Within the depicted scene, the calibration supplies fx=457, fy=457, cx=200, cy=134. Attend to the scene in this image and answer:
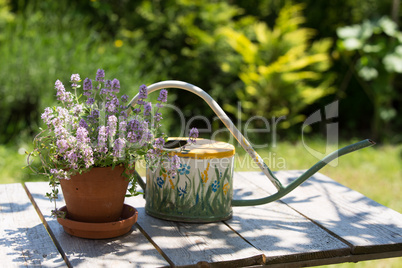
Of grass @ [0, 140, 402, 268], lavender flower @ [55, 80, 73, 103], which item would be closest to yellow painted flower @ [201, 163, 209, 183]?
lavender flower @ [55, 80, 73, 103]

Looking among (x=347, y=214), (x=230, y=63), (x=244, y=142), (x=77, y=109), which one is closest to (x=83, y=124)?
(x=77, y=109)

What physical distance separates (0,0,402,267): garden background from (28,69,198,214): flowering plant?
2.54 m

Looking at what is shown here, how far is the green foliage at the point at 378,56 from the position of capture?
5.21 metres

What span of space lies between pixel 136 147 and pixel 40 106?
284 centimetres

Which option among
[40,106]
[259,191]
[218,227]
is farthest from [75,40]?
[218,227]

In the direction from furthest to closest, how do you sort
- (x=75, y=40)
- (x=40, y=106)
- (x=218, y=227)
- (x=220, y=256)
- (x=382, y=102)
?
(x=382, y=102), (x=75, y=40), (x=40, y=106), (x=218, y=227), (x=220, y=256)

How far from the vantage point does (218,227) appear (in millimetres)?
1528

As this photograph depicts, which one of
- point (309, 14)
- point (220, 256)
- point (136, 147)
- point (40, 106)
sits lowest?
point (220, 256)

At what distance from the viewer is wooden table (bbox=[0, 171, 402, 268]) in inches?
50.1

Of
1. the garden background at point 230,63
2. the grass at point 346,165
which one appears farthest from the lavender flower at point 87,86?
the garden background at point 230,63

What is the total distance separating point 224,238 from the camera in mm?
1431

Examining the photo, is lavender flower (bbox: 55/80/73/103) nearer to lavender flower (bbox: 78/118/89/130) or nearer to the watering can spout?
lavender flower (bbox: 78/118/89/130)

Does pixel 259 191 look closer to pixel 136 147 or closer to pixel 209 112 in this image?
pixel 136 147

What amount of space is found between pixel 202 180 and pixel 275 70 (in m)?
3.49
